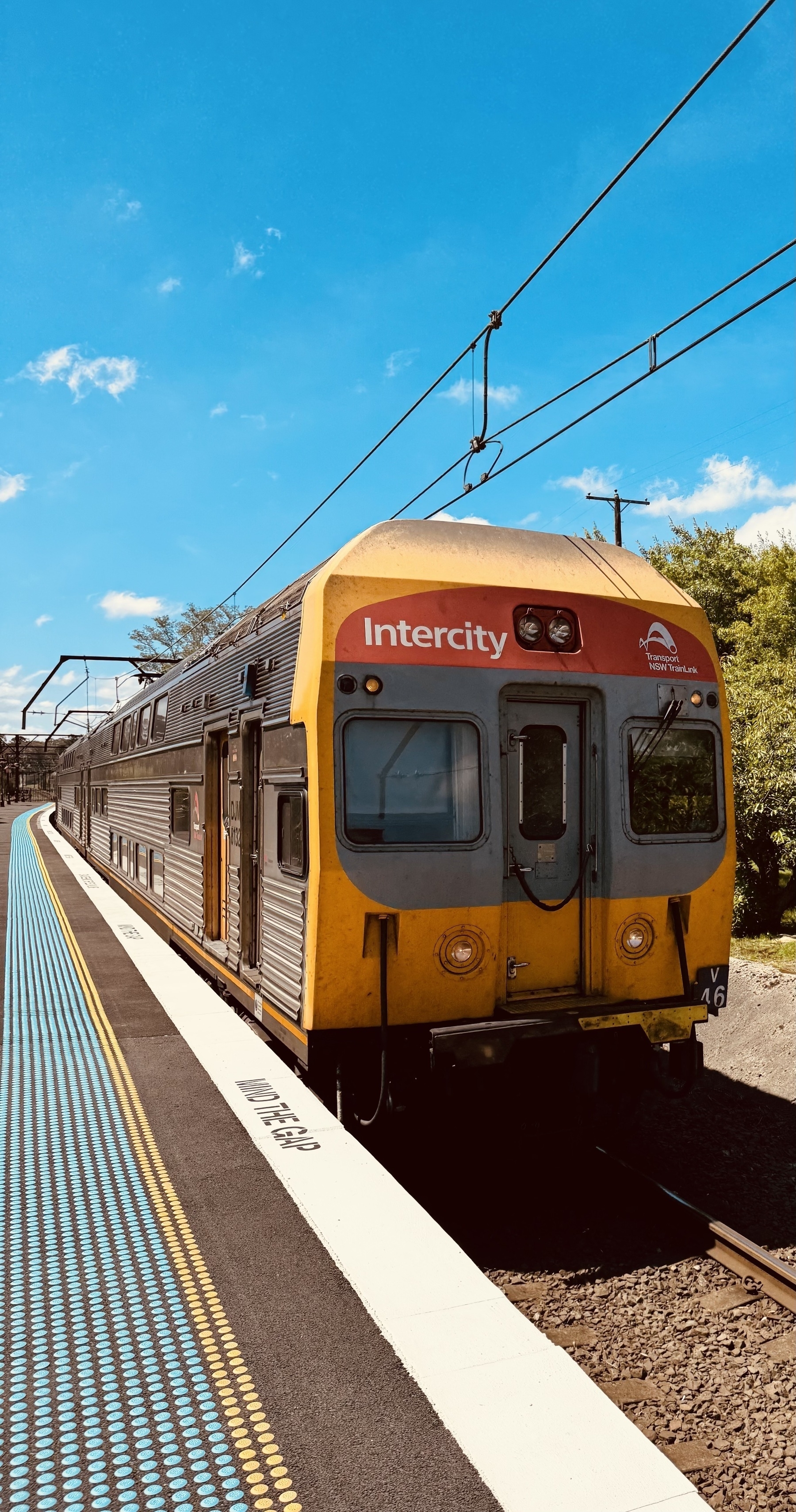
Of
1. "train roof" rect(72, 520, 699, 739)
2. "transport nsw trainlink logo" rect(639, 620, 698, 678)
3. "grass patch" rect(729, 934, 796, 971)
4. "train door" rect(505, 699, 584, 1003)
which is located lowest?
"grass patch" rect(729, 934, 796, 971)

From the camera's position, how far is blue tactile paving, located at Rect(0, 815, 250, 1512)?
283 cm

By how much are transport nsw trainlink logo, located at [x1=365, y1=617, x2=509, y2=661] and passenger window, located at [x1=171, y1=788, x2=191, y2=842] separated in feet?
16.7

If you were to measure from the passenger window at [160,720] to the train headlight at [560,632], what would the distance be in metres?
7.10

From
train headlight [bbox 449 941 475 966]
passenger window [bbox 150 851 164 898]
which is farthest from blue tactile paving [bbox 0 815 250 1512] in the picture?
passenger window [bbox 150 851 164 898]

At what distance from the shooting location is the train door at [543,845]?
6.00 meters

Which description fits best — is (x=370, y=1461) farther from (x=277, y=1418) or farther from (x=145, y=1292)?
(x=145, y=1292)

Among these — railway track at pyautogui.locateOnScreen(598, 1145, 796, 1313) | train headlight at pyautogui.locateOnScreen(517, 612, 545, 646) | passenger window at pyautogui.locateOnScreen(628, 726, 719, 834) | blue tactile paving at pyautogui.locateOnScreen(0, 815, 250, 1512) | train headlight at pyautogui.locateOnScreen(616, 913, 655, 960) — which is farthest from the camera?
passenger window at pyautogui.locateOnScreen(628, 726, 719, 834)

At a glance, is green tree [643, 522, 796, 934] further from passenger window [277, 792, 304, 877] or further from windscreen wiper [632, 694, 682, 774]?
passenger window [277, 792, 304, 877]

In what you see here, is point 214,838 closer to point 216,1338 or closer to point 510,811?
point 510,811

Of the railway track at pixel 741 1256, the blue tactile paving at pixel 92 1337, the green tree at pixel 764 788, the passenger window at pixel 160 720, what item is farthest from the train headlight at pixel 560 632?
the passenger window at pixel 160 720

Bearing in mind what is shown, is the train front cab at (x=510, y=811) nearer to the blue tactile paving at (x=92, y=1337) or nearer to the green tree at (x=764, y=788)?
the blue tactile paving at (x=92, y=1337)

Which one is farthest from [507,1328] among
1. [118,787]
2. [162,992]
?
[118,787]

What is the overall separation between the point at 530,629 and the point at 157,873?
27.5 ft

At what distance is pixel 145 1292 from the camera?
151 inches
